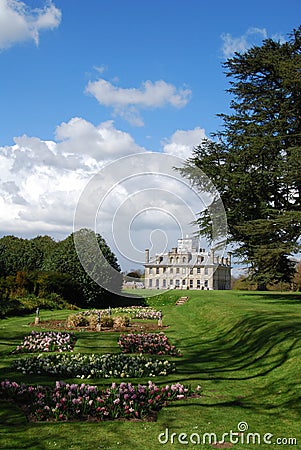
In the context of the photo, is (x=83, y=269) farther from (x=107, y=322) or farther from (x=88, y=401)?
(x=88, y=401)

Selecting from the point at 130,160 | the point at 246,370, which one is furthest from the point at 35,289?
the point at 246,370

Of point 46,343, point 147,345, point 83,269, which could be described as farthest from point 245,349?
point 83,269

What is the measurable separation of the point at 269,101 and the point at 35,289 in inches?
663

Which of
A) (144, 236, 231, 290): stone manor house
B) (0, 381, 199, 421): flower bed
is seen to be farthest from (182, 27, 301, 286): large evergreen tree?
(0, 381, 199, 421): flower bed

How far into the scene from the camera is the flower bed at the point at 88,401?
20.3ft

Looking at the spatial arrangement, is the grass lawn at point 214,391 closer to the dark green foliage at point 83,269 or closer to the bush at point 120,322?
the bush at point 120,322

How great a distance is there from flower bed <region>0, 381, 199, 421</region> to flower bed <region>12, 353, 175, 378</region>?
1.41 m

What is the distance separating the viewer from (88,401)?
21.0ft

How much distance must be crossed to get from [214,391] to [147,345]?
4.40 meters

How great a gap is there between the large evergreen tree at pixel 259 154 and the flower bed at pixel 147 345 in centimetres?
1088

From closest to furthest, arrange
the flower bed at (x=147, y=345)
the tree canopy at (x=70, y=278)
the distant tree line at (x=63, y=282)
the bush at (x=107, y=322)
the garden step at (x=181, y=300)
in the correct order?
the flower bed at (x=147, y=345), the bush at (x=107, y=322), the distant tree line at (x=63, y=282), the tree canopy at (x=70, y=278), the garden step at (x=181, y=300)

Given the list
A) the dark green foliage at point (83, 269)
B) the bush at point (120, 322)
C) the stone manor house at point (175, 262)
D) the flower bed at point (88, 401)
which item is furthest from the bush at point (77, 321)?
the dark green foliage at point (83, 269)

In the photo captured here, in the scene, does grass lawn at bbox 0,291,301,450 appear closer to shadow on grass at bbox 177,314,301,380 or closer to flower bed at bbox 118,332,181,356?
shadow on grass at bbox 177,314,301,380

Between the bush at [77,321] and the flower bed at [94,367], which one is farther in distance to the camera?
the bush at [77,321]
